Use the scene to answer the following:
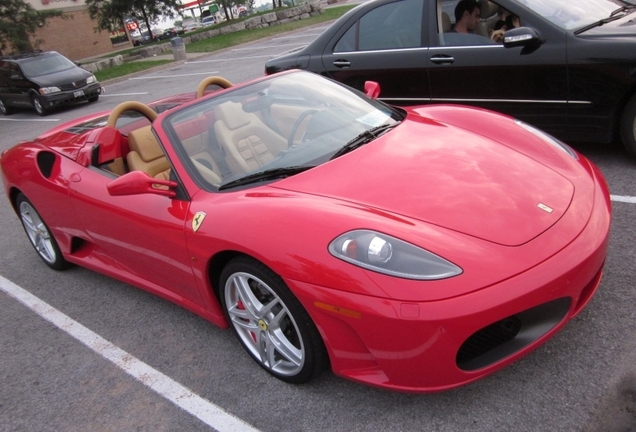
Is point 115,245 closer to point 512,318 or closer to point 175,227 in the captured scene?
point 175,227

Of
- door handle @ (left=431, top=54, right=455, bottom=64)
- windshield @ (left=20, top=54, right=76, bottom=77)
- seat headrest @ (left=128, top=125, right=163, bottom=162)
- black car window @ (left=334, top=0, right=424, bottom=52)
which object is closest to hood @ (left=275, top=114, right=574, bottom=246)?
seat headrest @ (left=128, top=125, right=163, bottom=162)

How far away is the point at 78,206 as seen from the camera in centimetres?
361

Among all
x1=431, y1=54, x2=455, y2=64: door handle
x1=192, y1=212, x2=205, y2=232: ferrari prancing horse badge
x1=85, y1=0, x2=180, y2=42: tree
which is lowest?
x1=192, y1=212, x2=205, y2=232: ferrari prancing horse badge

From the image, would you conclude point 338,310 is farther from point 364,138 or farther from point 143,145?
point 143,145

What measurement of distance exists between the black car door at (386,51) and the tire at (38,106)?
1077 cm

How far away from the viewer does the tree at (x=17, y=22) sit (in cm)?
2055

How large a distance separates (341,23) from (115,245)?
10.9 ft

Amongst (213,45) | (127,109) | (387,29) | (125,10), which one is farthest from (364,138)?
(125,10)

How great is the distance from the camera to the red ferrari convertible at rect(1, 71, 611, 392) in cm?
209

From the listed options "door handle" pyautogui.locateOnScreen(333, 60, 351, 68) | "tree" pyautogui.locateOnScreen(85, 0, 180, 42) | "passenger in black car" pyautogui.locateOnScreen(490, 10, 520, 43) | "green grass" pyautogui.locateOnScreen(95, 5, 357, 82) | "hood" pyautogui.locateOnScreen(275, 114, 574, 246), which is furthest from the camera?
"tree" pyautogui.locateOnScreen(85, 0, 180, 42)

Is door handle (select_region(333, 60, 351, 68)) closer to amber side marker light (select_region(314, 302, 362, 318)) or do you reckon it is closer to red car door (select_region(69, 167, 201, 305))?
red car door (select_region(69, 167, 201, 305))

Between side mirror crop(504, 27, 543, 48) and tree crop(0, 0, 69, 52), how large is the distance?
2130 cm

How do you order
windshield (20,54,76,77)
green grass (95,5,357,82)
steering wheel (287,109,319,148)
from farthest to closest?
green grass (95,5,357,82) < windshield (20,54,76,77) < steering wheel (287,109,319,148)

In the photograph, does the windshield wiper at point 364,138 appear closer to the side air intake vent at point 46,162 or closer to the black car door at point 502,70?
the black car door at point 502,70
